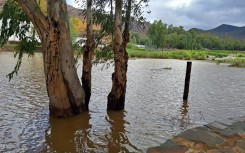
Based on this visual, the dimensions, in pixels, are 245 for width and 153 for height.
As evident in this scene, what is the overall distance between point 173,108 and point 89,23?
5569 millimetres

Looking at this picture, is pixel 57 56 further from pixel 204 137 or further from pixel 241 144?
pixel 241 144

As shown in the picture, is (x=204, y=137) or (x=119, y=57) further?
(x=119, y=57)

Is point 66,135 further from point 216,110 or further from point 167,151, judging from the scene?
point 216,110

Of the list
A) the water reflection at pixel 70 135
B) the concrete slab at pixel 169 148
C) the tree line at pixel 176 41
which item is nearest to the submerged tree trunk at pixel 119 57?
the water reflection at pixel 70 135

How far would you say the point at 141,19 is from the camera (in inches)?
518

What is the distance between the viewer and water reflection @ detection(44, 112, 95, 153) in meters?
8.52

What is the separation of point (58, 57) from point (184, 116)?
5.77 meters

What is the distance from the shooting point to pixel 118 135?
9.92 meters

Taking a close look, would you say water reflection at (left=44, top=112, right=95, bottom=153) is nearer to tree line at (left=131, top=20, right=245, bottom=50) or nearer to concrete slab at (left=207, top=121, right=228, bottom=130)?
concrete slab at (left=207, top=121, right=228, bottom=130)

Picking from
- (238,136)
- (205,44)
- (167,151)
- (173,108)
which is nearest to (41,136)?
(167,151)

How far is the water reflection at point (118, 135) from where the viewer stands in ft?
28.5

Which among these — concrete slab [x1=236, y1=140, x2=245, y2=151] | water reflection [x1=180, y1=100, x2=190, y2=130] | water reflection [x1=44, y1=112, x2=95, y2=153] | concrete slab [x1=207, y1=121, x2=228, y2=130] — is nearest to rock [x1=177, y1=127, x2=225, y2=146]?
concrete slab [x1=236, y1=140, x2=245, y2=151]

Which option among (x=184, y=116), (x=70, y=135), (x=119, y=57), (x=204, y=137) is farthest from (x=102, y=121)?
(x=204, y=137)

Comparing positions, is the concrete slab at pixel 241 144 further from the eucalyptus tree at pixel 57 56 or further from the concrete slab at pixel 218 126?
the eucalyptus tree at pixel 57 56
